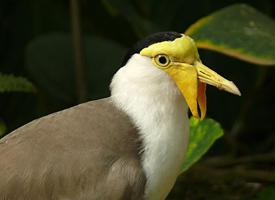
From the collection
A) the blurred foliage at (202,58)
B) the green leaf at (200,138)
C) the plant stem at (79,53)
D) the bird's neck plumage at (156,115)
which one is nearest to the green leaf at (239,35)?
the blurred foliage at (202,58)

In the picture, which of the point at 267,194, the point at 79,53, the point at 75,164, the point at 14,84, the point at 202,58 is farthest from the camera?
the point at 202,58

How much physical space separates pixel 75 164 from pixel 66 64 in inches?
49.5

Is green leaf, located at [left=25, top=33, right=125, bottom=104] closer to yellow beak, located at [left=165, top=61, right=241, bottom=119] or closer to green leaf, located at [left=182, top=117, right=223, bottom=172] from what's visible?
green leaf, located at [left=182, top=117, right=223, bottom=172]

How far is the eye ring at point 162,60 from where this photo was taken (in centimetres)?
198

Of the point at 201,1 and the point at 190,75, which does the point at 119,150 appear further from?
the point at 201,1

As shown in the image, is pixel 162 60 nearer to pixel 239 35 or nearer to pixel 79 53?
pixel 239 35

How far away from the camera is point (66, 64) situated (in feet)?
10.3

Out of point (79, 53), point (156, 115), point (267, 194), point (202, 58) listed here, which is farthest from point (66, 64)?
point (156, 115)

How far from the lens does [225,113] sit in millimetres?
3096

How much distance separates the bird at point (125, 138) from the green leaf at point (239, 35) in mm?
294

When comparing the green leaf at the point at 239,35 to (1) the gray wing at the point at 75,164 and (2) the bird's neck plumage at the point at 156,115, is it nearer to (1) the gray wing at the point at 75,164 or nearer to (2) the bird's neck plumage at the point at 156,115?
(2) the bird's neck plumage at the point at 156,115

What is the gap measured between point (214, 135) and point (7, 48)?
4.36ft

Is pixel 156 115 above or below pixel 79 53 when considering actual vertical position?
above

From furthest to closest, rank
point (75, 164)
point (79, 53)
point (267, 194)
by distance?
point (79, 53)
point (267, 194)
point (75, 164)
